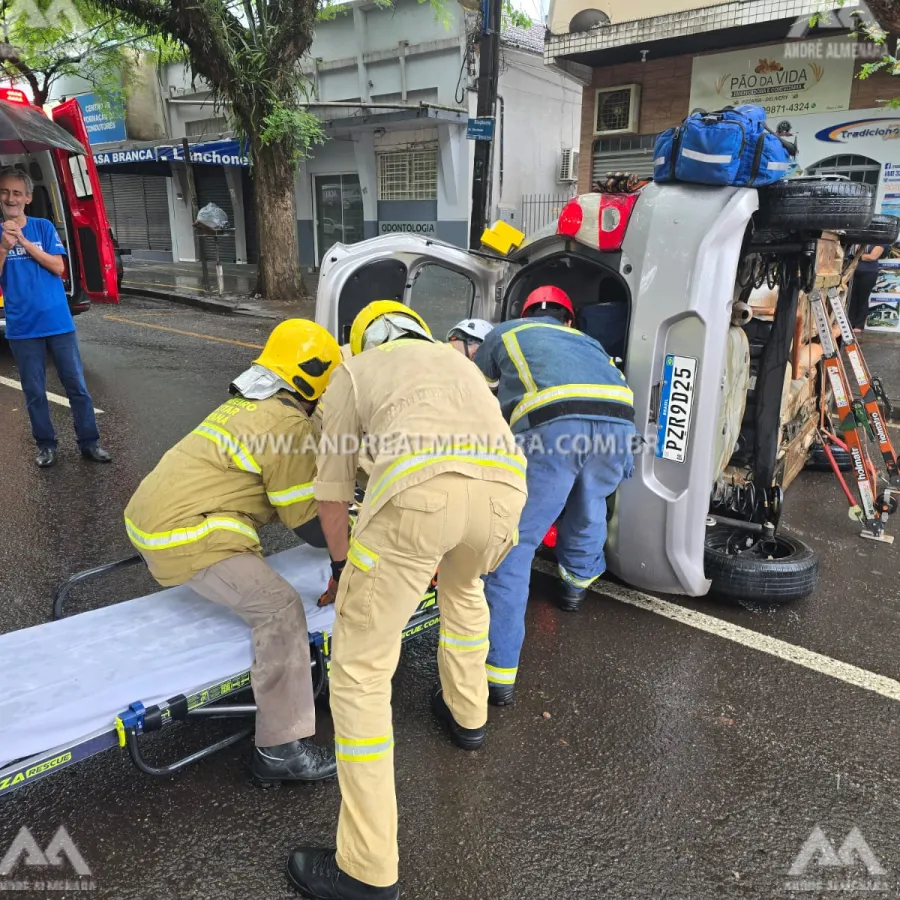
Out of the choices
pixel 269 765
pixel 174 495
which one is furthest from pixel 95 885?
pixel 174 495

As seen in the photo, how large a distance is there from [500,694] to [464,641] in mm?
440

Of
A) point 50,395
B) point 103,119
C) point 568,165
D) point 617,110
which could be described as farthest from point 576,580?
point 103,119

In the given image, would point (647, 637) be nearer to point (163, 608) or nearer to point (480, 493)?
point (480, 493)

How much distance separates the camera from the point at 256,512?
2.48 m

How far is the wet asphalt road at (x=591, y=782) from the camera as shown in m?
2.03

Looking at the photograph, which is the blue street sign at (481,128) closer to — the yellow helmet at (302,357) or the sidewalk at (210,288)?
the sidewalk at (210,288)

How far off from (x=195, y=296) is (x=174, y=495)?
43.0 feet

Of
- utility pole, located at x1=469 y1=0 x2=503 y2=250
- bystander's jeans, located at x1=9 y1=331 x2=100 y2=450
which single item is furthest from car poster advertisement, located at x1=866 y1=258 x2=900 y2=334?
bystander's jeans, located at x1=9 y1=331 x2=100 y2=450

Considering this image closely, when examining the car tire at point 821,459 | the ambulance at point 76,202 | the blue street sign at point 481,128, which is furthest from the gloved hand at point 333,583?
the ambulance at point 76,202

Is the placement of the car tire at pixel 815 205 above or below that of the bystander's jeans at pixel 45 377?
above

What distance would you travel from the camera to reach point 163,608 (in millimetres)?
2668

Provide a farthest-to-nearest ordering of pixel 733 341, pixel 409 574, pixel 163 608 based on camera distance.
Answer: pixel 733 341, pixel 163 608, pixel 409 574

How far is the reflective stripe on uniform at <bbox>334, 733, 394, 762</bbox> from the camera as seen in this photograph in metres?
1.85

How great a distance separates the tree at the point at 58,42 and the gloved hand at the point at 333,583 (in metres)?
18.3
